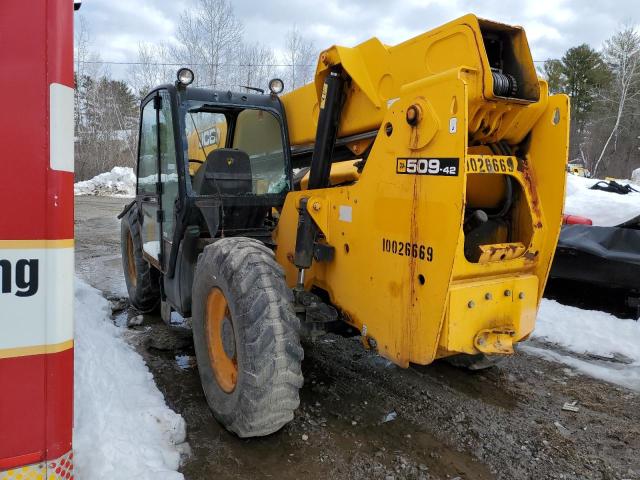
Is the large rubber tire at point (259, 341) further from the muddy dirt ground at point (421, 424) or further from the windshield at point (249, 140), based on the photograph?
the windshield at point (249, 140)

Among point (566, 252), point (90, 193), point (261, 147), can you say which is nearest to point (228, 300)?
point (261, 147)

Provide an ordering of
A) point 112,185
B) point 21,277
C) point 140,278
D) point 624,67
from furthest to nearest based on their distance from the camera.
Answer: point 624,67
point 112,185
point 140,278
point 21,277

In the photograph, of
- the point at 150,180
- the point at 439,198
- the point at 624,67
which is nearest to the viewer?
the point at 439,198

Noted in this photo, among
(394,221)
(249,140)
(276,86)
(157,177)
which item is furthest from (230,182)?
(394,221)

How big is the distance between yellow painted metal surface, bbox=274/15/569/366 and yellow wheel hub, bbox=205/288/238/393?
0.73m

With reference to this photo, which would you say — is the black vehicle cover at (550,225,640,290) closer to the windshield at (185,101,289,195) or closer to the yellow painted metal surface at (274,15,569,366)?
the yellow painted metal surface at (274,15,569,366)

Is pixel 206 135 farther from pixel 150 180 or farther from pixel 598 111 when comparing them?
pixel 598 111

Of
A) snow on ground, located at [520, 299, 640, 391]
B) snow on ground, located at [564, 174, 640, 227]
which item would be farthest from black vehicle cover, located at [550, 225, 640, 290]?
snow on ground, located at [564, 174, 640, 227]

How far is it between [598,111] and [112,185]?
119 ft

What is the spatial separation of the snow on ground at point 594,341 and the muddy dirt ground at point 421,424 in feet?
0.72

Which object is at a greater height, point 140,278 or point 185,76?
point 185,76

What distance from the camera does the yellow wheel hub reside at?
132 inches

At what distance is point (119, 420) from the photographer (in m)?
3.10

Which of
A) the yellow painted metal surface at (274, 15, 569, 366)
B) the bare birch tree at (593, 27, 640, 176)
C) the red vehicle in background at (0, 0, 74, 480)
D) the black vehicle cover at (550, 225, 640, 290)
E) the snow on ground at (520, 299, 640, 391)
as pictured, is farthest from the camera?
the bare birch tree at (593, 27, 640, 176)
